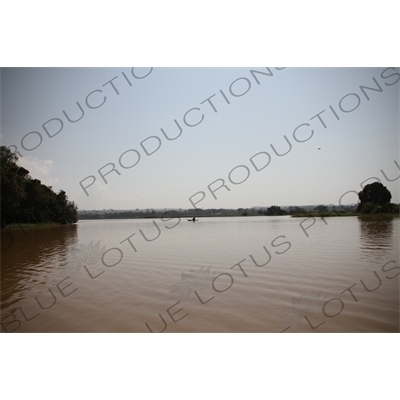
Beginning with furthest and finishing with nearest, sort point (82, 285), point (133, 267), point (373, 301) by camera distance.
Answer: point (133, 267)
point (82, 285)
point (373, 301)

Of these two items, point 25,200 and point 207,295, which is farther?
point 25,200

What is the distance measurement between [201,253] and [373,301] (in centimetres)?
426

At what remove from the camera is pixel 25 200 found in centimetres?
2355

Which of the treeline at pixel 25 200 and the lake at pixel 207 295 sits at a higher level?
the treeline at pixel 25 200

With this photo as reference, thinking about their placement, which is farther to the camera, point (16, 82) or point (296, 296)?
point (16, 82)

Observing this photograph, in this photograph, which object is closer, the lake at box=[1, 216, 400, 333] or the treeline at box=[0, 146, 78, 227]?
the lake at box=[1, 216, 400, 333]

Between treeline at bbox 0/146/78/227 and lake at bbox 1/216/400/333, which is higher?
treeline at bbox 0/146/78/227

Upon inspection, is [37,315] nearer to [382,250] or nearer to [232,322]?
[232,322]

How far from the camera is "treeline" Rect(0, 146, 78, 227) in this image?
1782 centimetres

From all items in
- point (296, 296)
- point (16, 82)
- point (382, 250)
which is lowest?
point (382, 250)

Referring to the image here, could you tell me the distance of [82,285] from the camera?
14.3ft

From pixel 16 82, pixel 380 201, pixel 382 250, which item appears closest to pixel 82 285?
pixel 16 82

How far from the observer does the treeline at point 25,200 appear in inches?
702

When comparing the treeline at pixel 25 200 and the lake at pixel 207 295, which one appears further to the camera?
the treeline at pixel 25 200
